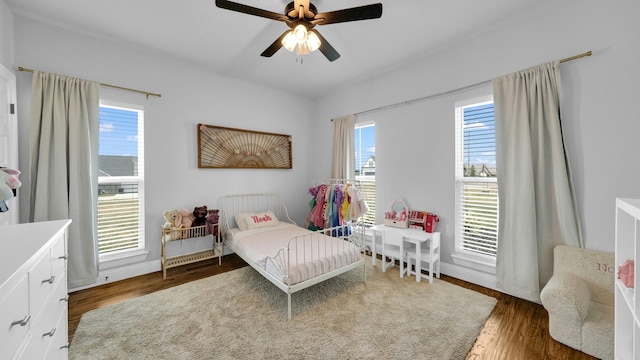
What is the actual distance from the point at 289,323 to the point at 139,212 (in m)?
2.40

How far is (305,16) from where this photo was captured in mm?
1888

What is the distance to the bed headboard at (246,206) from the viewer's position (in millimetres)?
3648

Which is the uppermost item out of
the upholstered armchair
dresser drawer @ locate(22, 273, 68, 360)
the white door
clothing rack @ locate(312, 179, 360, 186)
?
the white door

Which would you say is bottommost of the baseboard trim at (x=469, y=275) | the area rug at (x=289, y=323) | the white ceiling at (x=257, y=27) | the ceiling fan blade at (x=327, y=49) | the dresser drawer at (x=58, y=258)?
the area rug at (x=289, y=323)

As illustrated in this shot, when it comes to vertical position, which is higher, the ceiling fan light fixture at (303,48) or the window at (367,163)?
the ceiling fan light fixture at (303,48)

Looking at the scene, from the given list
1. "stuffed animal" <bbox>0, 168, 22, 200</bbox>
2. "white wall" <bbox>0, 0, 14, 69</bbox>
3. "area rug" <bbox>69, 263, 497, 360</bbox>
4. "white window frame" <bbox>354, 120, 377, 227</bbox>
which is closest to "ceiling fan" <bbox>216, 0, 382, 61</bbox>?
"stuffed animal" <bbox>0, 168, 22, 200</bbox>

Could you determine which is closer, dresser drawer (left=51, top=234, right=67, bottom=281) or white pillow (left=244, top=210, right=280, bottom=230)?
dresser drawer (left=51, top=234, right=67, bottom=281)

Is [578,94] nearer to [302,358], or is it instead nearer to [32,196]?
[302,358]

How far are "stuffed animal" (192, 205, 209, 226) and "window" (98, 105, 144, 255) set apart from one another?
61 cm

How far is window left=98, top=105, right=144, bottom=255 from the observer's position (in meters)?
2.80

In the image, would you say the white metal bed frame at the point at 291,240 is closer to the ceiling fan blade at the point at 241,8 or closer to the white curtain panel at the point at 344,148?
the white curtain panel at the point at 344,148

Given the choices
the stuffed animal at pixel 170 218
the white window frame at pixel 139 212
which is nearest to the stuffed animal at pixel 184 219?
the stuffed animal at pixel 170 218

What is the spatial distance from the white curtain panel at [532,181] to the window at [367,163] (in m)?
1.66

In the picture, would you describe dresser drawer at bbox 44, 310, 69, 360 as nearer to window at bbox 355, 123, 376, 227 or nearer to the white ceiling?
the white ceiling
